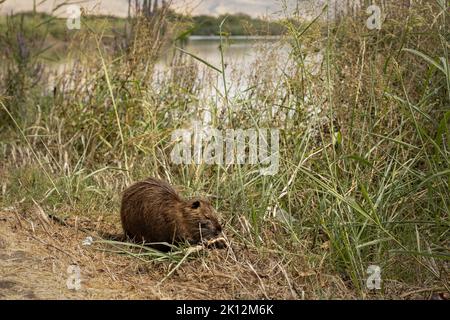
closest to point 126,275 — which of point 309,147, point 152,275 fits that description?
point 152,275

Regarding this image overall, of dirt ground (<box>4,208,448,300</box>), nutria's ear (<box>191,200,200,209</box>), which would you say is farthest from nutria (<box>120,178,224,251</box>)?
dirt ground (<box>4,208,448,300</box>)

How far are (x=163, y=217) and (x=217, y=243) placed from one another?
13.8 inches

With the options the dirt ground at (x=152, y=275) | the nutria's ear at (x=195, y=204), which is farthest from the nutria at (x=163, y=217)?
the dirt ground at (x=152, y=275)

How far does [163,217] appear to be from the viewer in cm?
384

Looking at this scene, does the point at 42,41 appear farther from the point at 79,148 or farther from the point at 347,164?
the point at 347,164

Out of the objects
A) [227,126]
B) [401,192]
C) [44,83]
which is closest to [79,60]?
[44,83]

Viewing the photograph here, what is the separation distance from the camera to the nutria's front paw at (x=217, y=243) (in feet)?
12.1

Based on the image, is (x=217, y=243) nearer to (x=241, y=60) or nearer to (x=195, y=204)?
(x=195, y=204)

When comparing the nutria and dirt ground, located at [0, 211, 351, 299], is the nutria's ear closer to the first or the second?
the nutria

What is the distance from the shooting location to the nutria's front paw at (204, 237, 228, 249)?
3.67m

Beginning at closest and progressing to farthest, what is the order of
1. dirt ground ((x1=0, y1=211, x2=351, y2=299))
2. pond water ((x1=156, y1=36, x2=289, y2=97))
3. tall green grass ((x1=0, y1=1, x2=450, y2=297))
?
dirt ground ((x1=0, y1=211, x2=351, y2=299)) < tall green grass ((x1=0, y1=1, x2=450, y2=297)) < pond water ((x1=156, y1=36, x2=289, y2=97))

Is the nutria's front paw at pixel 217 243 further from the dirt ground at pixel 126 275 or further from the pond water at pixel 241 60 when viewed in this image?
the pond water at pixel 241 60

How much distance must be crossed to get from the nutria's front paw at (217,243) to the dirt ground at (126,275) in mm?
45

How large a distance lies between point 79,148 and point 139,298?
3.03 m
